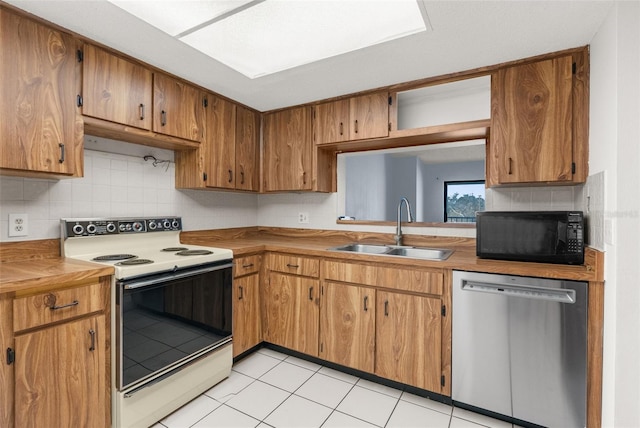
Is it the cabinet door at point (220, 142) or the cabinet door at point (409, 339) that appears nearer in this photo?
the cabinet door at point (409, 339)

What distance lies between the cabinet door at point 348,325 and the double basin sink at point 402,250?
34 centimetres

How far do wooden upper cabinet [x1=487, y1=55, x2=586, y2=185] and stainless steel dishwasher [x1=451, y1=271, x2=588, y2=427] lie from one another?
0.70m

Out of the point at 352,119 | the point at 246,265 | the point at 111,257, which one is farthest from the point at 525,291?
the point at 111,257

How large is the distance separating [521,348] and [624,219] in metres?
0.83

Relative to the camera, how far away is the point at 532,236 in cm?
183

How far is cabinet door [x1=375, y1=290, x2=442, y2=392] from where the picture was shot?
6.38ft

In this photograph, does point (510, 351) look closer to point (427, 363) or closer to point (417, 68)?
point (427, 363)

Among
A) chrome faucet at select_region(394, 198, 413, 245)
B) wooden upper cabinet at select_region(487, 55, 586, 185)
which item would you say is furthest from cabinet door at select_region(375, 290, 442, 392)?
wooden upper cabinet at select_region(487, 55, 586, 185)

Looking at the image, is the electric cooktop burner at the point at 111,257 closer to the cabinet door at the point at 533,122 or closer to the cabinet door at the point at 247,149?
the cabinet door at the point at 247,149

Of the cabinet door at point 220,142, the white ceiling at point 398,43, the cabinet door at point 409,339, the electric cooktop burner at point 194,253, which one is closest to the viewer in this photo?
the white ceiling at point 398,43

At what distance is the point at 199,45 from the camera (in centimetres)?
187

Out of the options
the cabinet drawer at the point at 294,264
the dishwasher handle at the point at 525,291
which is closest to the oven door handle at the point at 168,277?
the cabinet drawer at the point at 294,264

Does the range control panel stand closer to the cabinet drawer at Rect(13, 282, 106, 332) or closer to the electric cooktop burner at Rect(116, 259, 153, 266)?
the electric cooktop burner at Rect(116, 259, 153, 266)

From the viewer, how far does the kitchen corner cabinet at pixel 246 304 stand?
2377 millimetres
